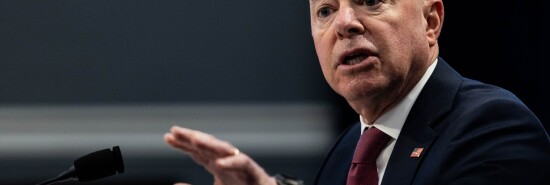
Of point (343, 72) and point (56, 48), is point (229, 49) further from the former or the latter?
point (343, 72)

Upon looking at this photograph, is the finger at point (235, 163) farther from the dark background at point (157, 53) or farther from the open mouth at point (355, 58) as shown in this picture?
the dark background at point (157, 53)

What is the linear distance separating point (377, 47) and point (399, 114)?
0.19 meters

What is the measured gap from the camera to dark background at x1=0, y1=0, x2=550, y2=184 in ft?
15.3

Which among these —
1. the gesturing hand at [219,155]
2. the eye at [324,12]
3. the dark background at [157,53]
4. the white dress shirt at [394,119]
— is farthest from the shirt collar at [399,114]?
the dark background at [157,53]

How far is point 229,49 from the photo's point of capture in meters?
4.72

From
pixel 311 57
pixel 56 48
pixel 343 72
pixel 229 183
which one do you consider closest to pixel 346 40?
pixel 343 72

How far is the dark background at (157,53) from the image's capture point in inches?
184

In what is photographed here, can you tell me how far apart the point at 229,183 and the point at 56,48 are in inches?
119

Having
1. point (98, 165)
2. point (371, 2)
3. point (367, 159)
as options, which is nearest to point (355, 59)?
point (371, 2)

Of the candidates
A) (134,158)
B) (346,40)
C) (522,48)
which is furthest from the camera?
(134,158)

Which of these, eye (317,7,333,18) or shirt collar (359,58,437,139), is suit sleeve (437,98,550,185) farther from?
eye (317,7,333,18)

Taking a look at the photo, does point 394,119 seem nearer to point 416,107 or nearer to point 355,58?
point 416,107

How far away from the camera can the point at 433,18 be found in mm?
2514

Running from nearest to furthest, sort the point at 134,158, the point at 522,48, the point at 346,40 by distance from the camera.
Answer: the point at 346,40 < the point at 522,48 < the point at 134,158
